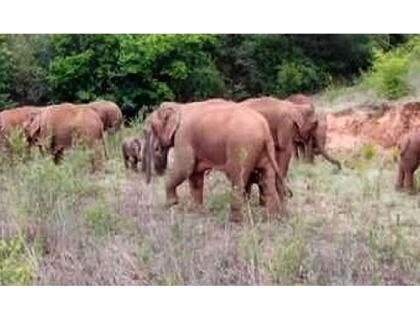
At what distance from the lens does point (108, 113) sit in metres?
6.29

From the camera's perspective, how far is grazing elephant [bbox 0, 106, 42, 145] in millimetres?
6500

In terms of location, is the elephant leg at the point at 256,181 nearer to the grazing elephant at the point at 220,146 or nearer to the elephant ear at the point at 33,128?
the grazing elephant at the point at 220,146

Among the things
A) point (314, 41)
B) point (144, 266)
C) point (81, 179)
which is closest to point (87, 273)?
point (144, 266)

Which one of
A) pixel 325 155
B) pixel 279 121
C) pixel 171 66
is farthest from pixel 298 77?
pixel 325 155

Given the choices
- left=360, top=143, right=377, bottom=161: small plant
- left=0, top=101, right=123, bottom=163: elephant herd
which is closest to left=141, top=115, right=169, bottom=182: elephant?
left=0, top=101, right=123, bottom=163: elephant herd

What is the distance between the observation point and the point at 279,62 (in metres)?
5.86

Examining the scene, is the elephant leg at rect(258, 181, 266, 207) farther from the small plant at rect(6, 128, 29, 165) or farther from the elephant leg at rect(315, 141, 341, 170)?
the elephant leg at rect(315, 141, 341, 170)

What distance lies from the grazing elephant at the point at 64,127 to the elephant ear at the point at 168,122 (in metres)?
1.03

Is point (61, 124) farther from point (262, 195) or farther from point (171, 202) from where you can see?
point (262, 195)

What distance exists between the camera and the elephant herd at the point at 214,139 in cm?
511

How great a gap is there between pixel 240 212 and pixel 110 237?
29.1 inches

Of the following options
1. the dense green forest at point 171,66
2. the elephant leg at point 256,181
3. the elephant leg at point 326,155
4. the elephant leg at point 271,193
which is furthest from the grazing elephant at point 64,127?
the elephant leg at point 271,193

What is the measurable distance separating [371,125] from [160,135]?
2.58 m

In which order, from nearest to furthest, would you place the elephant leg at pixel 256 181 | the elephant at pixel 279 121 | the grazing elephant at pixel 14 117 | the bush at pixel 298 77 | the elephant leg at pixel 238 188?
the elephant leg at pixel 238 188, the elephant leg at pixel 256 181, the elephant at pixel 279 121, the bush at pixel 298 77, the grazing elephant at pixel 14 117
